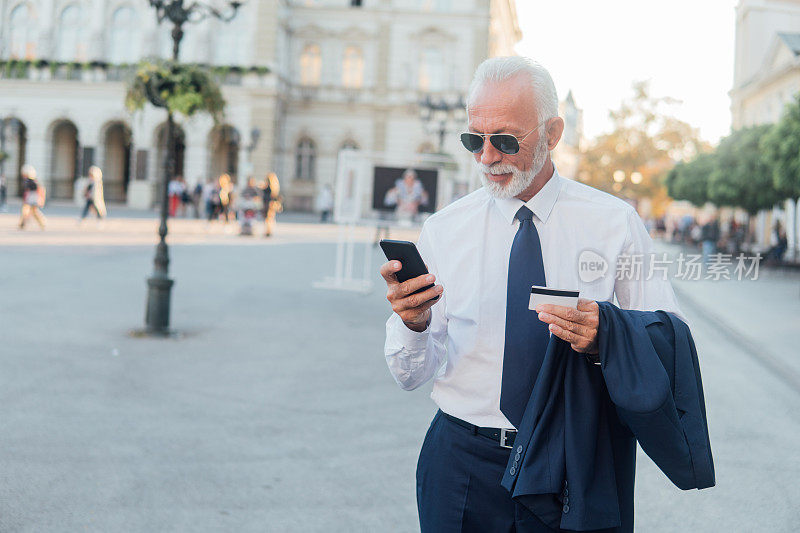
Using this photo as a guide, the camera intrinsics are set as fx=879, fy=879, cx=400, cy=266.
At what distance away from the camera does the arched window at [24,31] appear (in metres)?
48.5

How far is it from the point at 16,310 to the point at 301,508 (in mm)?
7312

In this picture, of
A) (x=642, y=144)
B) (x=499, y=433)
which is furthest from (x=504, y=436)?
(x=642, y=144)

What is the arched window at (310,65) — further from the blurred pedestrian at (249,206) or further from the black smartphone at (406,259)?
the black smartphone at (406,259)

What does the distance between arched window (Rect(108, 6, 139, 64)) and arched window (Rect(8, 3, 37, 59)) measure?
4.50 m

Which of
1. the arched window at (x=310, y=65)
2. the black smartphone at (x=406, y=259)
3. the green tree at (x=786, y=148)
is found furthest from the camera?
the arched window at (x=310, y=65)

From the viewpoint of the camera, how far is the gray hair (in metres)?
2.33

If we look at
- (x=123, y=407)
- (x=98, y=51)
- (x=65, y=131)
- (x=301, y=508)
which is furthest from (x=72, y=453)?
(x=65, y=131)

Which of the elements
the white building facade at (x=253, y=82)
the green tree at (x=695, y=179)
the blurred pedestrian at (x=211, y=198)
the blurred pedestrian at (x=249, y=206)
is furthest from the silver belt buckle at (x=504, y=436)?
the white building facade at (x=253, y=82)

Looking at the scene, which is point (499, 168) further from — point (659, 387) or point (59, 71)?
point (59, 71)

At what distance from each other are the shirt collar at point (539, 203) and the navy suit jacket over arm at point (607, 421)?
0.42 metres

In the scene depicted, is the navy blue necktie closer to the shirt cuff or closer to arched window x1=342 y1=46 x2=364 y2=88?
the shirt cuff

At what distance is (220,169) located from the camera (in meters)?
51.3

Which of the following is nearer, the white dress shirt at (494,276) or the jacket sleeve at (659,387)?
the jacket sleeve at (659,387)

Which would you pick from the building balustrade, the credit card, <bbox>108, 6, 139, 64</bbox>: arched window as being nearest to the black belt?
the credit card
